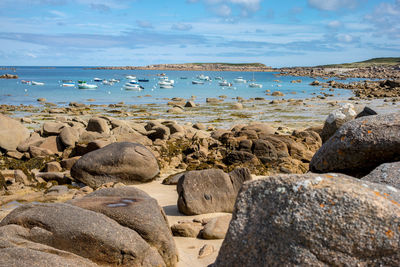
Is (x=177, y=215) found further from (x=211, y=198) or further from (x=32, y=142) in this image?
(x=32, y=142)

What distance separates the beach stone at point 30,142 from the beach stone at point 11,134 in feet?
0.62

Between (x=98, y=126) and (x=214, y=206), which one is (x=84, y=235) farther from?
(x=98, y=126)

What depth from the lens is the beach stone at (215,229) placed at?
28.0 ft

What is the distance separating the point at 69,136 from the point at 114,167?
639cm

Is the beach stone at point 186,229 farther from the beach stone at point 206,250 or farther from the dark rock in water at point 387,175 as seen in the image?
the dark rock in water at point 387,175

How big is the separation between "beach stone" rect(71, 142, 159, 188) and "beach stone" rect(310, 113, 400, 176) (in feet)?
25.4

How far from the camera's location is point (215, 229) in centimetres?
866

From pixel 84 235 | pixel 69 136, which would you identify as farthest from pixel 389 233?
pixel 69 136

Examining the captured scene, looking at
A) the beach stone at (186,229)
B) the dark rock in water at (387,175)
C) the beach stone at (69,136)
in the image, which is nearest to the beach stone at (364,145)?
the dark rock in water at (387,175)

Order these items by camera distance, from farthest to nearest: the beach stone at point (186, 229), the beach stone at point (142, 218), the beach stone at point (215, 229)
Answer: the beach stone at point (186, 229)
the beach stone at point (215, 229)
the beach stone at point (142, 218)

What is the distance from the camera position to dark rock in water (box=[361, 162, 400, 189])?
539cm

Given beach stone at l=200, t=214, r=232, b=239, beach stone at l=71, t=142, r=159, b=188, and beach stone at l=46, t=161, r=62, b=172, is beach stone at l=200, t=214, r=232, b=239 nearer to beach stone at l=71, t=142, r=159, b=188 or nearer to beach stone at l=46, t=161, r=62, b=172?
beach stone at l=71, t=142, r=159, b=188

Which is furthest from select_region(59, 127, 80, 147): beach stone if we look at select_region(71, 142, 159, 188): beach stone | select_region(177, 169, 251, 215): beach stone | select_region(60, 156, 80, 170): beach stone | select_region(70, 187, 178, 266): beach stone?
select_region(70, 187, 178, 266): beach stone

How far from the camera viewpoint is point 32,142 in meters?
19.0
